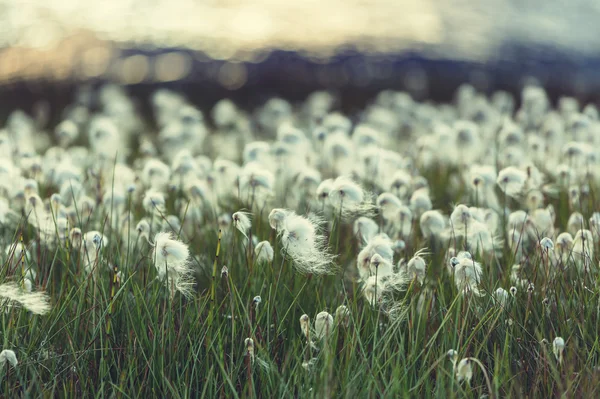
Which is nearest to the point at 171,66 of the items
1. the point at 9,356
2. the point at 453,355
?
the point at 9,356

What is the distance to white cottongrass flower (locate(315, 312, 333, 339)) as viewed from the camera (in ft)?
8.56

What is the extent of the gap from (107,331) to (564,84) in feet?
43.8

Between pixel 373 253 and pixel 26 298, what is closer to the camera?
pixel 26 298

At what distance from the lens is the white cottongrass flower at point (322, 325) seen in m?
2.61

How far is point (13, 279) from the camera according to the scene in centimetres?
303

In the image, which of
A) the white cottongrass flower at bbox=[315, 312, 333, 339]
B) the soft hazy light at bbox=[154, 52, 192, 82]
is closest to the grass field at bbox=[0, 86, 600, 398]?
the white cottongrass flower at bbox=[315, 312, 333, 339]

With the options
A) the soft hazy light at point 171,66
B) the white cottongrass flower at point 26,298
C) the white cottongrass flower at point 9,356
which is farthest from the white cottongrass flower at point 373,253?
the soft hazy light at point 171,66

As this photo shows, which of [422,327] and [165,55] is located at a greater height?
[165,55]

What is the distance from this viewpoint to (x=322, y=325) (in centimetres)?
264

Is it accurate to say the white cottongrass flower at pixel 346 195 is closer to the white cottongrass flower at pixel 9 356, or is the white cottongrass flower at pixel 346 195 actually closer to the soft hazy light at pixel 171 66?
the white cottongrass flower at pixel 9 356

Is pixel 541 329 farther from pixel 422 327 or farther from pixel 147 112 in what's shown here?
pixel 147 112

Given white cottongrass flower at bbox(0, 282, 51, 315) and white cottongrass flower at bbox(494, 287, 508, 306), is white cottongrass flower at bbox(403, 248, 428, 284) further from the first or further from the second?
white cottongrass flower at bbox(0, 282, 51, 315)

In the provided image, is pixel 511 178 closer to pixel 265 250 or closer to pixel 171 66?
pixel 265 250

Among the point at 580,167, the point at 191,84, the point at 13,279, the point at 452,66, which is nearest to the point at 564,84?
the point at 452,66
